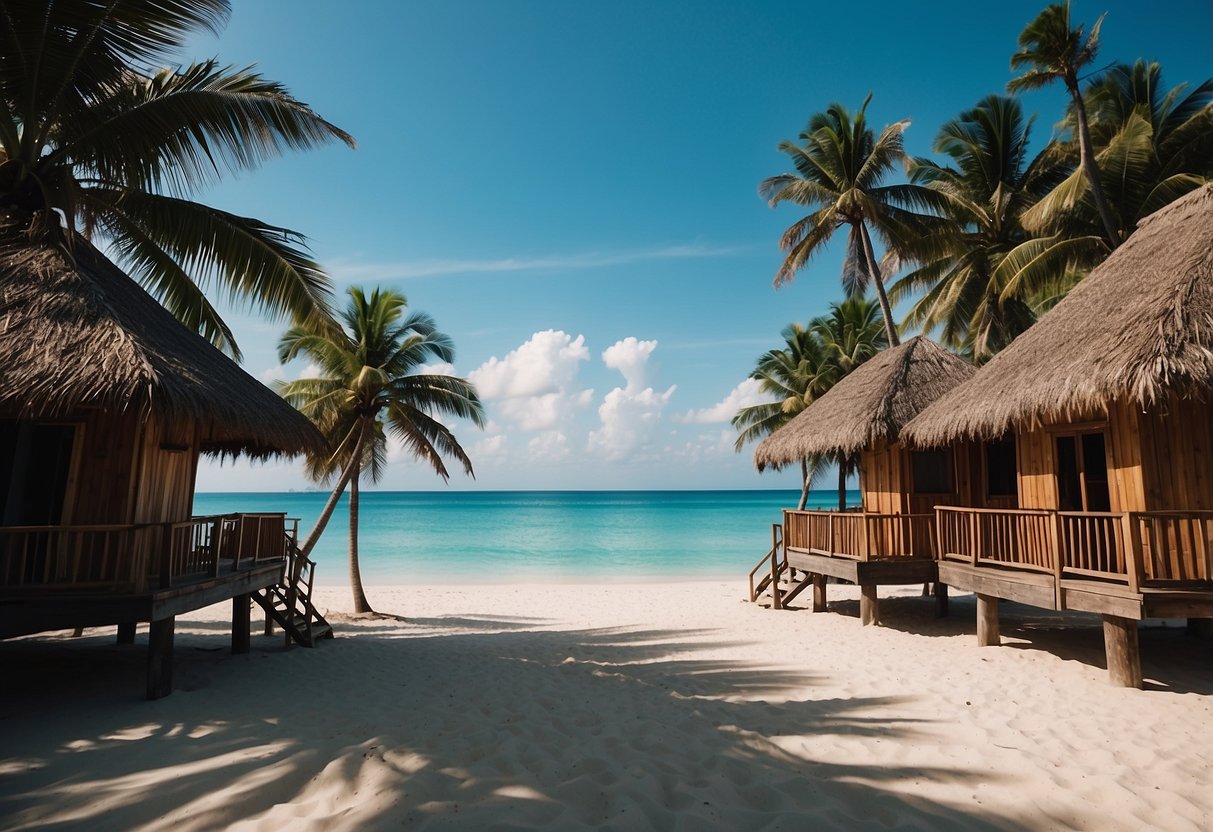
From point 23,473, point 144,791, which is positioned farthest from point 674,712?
point 23,473

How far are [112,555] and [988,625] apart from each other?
10.9m

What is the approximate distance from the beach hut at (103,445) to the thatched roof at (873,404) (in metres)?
8.93

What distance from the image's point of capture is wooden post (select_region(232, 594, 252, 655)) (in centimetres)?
936

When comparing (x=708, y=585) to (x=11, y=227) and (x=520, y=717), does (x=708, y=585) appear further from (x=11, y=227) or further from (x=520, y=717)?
(x=11, y=227)

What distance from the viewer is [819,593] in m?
12.9

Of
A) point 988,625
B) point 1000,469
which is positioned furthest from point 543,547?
point 988,625

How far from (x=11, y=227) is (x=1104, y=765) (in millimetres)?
12245

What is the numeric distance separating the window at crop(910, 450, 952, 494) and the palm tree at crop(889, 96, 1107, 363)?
7.57 m

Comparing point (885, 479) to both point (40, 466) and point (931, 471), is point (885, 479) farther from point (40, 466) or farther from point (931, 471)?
point (40, 466)

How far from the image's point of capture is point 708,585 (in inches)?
927

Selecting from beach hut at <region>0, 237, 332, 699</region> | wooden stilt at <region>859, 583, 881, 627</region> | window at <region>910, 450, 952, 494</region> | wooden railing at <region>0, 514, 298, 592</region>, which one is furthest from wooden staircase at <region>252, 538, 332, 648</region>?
window at <region>910, 450, 952, 494</region>

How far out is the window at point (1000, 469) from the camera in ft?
36.0

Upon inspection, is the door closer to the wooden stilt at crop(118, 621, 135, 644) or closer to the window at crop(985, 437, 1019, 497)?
the window at crop(985, 437, 1019, 497)

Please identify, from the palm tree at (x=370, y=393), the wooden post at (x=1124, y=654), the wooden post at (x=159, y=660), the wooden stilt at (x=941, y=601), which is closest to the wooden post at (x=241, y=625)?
the wooden post at (x=159, y=660)
